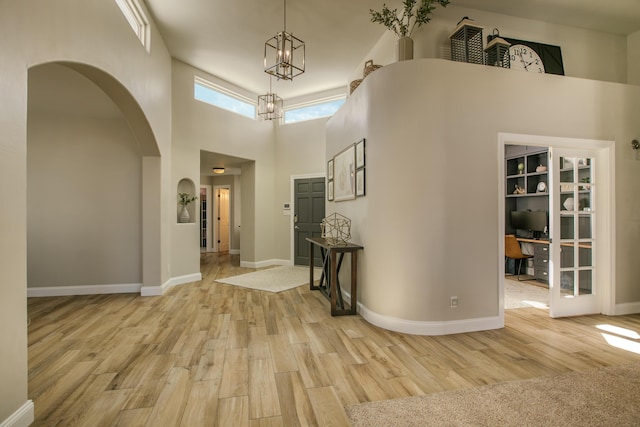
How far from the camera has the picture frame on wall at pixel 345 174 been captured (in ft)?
12.7

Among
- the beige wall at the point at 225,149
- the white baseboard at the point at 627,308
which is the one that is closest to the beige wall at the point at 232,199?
the beige wall at the point at 225,149

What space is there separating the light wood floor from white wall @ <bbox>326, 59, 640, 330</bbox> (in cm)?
35

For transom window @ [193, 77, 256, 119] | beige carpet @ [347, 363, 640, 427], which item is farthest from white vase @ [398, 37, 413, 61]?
transom window @ [193, 77, 256, 119]

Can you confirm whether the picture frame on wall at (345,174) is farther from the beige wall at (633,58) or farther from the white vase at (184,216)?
the beige wall at (633,58)

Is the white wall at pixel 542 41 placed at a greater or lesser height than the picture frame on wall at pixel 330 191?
greater

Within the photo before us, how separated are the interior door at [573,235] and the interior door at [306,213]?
4.00 metres

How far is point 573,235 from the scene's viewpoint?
11.7ft

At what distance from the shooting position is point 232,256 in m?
8.48

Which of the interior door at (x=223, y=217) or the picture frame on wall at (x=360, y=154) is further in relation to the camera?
the interior door at (x=223, y=217)

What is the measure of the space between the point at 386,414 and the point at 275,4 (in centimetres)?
424

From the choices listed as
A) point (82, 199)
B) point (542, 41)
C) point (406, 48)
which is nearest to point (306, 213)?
point (82, 199)

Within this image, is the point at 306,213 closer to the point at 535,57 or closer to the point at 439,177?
the point at 439,177

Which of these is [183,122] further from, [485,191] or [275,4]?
[485,191]

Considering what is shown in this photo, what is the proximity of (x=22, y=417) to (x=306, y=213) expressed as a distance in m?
5.35
